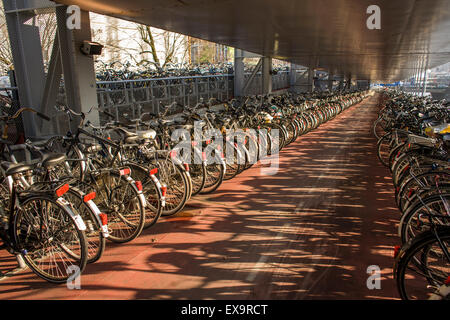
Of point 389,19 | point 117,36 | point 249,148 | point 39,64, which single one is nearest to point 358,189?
point 249,148

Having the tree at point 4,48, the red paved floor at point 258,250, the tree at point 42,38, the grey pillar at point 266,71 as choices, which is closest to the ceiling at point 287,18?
the red paved floor at point 258,250

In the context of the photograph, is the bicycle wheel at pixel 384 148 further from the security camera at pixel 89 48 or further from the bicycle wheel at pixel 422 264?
the security camera at pixel 89 48

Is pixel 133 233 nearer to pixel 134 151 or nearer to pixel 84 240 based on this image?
pixel 84 240

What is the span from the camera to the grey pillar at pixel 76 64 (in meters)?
4.28

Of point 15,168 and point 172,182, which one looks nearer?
point 15,168

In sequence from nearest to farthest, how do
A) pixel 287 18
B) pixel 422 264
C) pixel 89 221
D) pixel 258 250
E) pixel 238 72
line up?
pixel 422 264 < pixel 89 221 < pixel 258 250 < pixel 287 18 < pixel 238 72

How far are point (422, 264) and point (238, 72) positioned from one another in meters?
11.4

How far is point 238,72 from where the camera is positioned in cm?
1268

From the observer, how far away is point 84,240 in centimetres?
224

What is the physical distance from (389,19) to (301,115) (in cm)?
301

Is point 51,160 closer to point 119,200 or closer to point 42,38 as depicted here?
point 119,200

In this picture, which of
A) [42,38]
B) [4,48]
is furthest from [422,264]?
[4,48]

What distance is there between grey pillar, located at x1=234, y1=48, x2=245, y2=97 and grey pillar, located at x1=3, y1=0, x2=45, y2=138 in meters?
8.43

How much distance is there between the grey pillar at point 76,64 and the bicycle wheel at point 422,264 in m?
4.25
